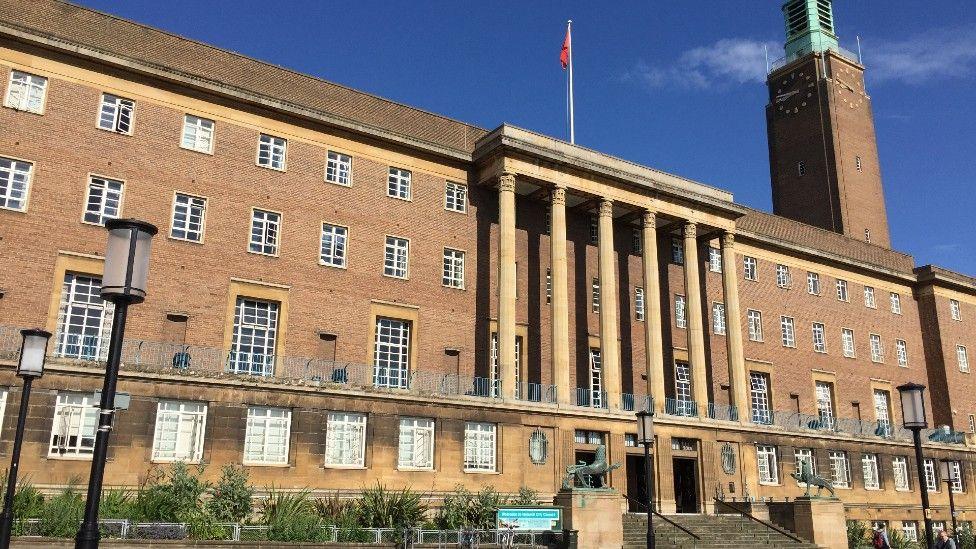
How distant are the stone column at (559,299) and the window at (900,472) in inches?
844

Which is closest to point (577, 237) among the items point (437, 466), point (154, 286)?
point (437, 466)

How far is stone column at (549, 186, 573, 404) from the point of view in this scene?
3334 centimetres

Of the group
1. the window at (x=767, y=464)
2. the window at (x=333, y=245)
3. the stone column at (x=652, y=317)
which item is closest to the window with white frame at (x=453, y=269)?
the window at (x=333, y=245)

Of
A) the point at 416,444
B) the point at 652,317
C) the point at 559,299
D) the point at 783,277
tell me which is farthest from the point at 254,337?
the point at 783,277

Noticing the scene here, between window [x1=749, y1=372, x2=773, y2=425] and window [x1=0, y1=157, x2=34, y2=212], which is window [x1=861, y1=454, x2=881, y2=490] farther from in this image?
window [x1=0, y1=157, x2=34, y2=212]

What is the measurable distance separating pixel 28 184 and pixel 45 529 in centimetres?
1180

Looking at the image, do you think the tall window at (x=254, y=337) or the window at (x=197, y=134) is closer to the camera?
the tall window at (x=254, y=337)

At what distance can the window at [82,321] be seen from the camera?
25.9 metres

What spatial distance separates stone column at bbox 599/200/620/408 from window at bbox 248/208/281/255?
13.6m

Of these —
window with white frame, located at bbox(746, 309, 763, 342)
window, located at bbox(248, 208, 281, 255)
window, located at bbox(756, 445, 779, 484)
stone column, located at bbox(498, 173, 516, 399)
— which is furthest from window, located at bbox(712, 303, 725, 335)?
window, located at bbox(248, 208, 281, 255)

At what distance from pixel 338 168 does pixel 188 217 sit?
619 cm

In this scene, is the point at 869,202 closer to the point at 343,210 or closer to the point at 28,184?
the point at 343,210

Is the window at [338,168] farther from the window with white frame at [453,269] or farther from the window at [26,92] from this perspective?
the window at [26,92]

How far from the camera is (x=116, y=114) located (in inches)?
1126
